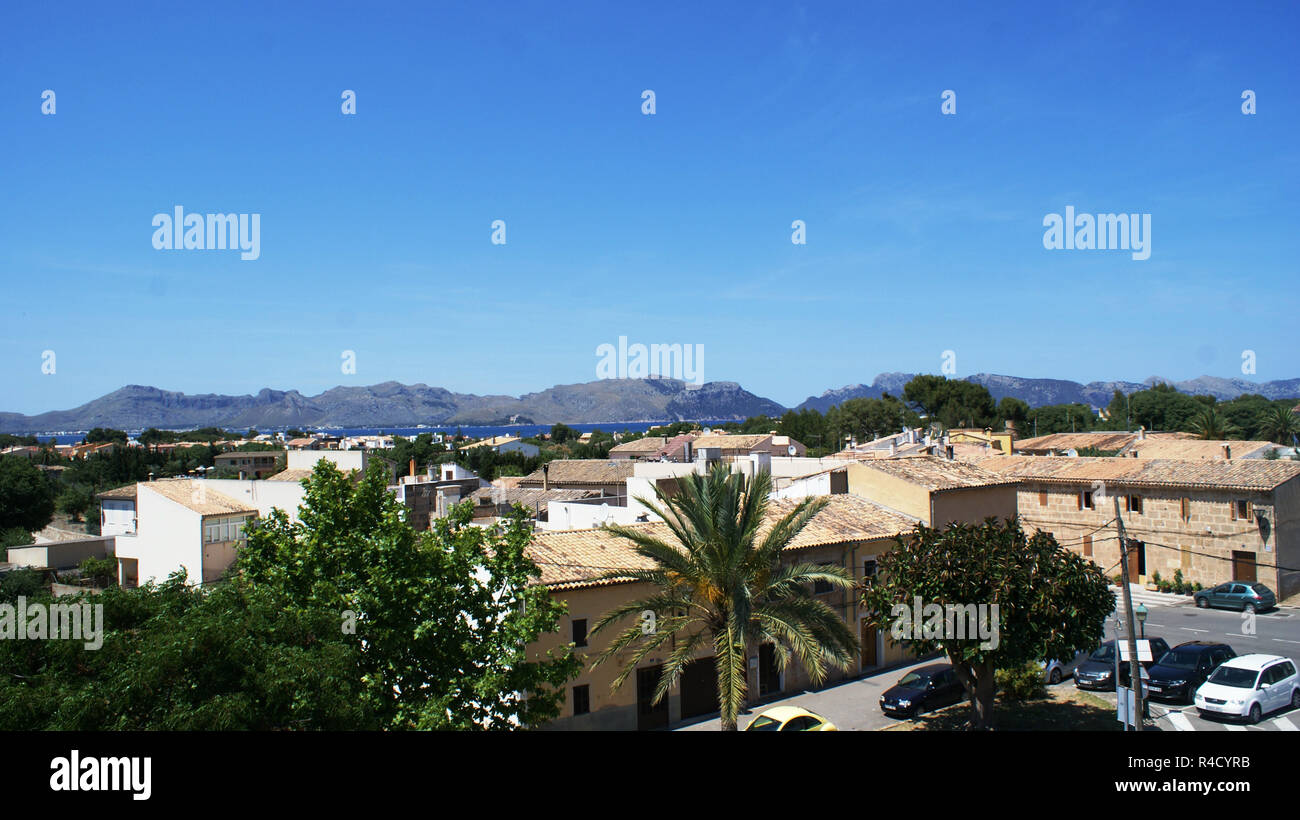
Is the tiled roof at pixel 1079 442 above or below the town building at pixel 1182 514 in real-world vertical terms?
above

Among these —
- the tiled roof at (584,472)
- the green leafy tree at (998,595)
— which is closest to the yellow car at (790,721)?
the green leafy tree at (998,595)

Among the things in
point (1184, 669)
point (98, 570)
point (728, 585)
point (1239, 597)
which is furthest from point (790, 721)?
point (98, 570)

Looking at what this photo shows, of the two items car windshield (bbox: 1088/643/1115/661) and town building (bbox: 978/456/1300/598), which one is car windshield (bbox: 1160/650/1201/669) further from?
town building (bbox: 978/456/1300/598)

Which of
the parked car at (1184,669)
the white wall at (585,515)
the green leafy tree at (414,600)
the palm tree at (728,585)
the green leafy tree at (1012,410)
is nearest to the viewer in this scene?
the green leafy tree at (414,600)

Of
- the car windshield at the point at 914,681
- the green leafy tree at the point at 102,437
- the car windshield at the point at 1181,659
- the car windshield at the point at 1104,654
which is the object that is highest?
the green leafy tree at the point at 102,437

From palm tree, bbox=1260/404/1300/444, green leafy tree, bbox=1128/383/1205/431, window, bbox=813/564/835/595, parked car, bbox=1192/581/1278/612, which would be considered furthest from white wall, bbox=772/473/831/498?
green leafy tree, bbox=1128/383/1205/431

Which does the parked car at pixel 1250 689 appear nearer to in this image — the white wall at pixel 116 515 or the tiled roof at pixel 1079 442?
the tiled roof at pixel 1079 442

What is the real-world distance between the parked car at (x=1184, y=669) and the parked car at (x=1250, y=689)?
2.99 ft

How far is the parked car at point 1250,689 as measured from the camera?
20.8m
